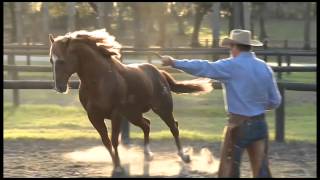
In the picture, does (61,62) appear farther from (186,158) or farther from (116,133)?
(186,158)

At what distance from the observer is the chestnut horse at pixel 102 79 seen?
A: 701 centimetres

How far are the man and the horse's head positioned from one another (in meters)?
1.65

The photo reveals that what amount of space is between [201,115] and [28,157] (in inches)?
205

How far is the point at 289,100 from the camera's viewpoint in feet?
49.8

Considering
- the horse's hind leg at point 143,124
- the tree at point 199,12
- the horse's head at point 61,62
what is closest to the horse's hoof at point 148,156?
the horse's hind leg at point 143,124

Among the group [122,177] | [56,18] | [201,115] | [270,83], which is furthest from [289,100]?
[56,18]

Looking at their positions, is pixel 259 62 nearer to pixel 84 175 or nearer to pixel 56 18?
pixel 84 175

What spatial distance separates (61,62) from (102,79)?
0.57 meters

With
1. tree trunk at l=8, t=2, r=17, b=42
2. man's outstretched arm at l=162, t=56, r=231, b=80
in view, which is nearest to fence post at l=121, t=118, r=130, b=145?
man's outstretched arm at l=162, t=56, r=231, b=80

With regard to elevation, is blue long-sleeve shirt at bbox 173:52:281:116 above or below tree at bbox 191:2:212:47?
above

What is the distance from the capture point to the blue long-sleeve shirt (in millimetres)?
5590

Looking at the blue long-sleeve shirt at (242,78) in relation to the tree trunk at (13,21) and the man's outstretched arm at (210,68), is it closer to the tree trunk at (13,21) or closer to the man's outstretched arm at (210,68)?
the man's outstretched arm at (210,68)

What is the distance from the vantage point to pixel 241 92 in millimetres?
5625

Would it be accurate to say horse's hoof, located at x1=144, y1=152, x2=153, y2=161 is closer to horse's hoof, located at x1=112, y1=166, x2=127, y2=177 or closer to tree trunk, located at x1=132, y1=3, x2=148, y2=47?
horse's hoof, located at x1=112, y1=166, x2=127, y2=177
